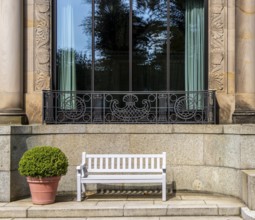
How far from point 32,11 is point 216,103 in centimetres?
523

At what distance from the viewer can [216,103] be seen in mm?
10523

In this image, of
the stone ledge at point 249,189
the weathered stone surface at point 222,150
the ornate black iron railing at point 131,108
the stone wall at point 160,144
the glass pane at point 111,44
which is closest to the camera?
the stone ledge at point 249,189

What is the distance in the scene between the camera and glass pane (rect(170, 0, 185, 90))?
11008 mm

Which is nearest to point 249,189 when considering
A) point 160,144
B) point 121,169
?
point 160,144

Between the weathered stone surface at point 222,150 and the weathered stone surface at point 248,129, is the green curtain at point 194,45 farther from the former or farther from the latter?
the weathered stone surface at point 248,129

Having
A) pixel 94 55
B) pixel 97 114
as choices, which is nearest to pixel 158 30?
pixel 94 55

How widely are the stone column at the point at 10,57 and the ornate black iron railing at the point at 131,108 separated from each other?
773 millimetres

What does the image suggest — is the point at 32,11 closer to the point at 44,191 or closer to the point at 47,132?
the point at 47,132

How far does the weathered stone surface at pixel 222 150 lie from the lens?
30.1 feet

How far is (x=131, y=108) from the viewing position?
34.6 feet

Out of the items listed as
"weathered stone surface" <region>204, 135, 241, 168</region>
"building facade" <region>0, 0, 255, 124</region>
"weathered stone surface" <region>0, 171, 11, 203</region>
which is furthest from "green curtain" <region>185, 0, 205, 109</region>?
"weathered stone surface" <region>0, 171, 11, 203</region>

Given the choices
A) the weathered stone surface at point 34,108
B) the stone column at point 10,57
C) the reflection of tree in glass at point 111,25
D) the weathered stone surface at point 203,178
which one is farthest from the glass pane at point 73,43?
the weathered stone surface at point 203,178

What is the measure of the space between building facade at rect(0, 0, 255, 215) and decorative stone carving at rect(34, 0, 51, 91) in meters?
0.03

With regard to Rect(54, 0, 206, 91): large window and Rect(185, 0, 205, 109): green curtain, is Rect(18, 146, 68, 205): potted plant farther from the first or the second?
Rect(185, 0, 205, 109): green curtain
